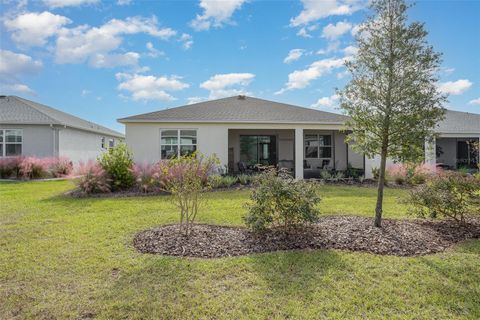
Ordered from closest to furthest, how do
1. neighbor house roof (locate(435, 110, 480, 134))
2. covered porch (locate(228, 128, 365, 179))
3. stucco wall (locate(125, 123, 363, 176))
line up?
stucco wall (locate(125, 123, 363, 176)), covered porch (locate(228, 128, 365, 179)), neighbor house roof (locate(435, 110, 480, 134))

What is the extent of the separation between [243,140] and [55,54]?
36.5ft

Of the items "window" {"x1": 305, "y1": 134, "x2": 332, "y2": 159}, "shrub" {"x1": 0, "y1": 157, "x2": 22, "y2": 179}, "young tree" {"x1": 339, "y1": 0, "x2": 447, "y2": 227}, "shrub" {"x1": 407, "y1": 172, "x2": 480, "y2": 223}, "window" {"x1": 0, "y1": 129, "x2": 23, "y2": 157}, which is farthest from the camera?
"window" {"x1": 0, "y1": 129, "x2": 23, "y2": 157}

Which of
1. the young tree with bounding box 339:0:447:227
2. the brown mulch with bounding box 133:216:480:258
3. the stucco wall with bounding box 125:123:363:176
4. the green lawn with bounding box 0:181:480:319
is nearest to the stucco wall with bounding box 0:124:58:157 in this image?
the stucco wall with bounding box 125:123:363:176

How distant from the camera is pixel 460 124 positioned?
66.0 feet

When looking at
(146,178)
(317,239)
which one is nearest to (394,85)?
(317,239)

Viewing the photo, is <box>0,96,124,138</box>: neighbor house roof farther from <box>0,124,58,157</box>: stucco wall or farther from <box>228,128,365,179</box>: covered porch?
<box>228,128,365,179</box>: covered porch

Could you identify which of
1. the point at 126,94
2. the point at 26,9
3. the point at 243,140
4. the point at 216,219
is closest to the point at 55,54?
the point at 26,9

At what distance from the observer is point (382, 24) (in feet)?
19.9

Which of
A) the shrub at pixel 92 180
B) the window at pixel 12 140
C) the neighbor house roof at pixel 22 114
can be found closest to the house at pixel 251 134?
the shrub at pixel 92 180

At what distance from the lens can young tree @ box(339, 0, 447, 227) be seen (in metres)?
5.74

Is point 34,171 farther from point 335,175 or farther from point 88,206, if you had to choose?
point 335,175

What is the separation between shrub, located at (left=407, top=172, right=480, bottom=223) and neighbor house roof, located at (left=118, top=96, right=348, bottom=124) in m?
7.86

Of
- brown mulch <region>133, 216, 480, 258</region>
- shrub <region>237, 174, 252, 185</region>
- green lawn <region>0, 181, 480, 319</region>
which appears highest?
shrub <region>237, 174, 252, 185</region>

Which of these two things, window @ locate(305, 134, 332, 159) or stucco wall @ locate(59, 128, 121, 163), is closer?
window @ locate(305, 134, 332, 159)
